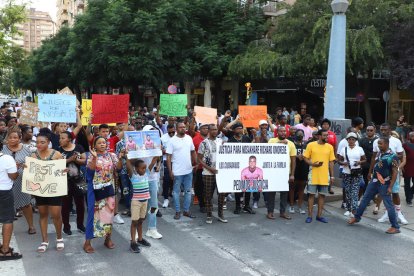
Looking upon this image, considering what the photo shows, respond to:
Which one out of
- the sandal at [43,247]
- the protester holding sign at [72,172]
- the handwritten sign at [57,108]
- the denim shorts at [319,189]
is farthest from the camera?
the handwritten sign at [57,108]

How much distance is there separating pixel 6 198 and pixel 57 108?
3.70 m

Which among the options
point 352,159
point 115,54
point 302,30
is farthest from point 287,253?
point 115,54

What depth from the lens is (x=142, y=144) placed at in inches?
268

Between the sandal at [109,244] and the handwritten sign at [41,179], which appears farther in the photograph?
the sandal at [109,244]

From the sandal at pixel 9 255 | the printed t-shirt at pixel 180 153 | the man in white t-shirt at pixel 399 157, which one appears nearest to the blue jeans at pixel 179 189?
the printed t-shirt at pixel 180 153

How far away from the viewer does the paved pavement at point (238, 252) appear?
5676 mm

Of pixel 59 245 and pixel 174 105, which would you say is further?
pixel 174 105

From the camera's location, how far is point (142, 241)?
6609 millimetres

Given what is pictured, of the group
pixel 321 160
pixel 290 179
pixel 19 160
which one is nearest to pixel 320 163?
pixel 321 160

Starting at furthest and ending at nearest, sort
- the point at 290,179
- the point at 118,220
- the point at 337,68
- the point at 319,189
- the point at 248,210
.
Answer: the point at 337,68 < the point at 248,210 < the point at 290,179 < the point at 319,189 < the point at 118,220

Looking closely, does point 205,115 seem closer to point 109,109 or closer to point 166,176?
point 166,176

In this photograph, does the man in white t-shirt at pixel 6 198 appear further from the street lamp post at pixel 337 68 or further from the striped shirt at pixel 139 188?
the street lamp post at pixel 337 68

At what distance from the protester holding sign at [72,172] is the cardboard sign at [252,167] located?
93.0 inches

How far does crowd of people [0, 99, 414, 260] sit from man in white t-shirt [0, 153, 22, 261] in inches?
0.5
